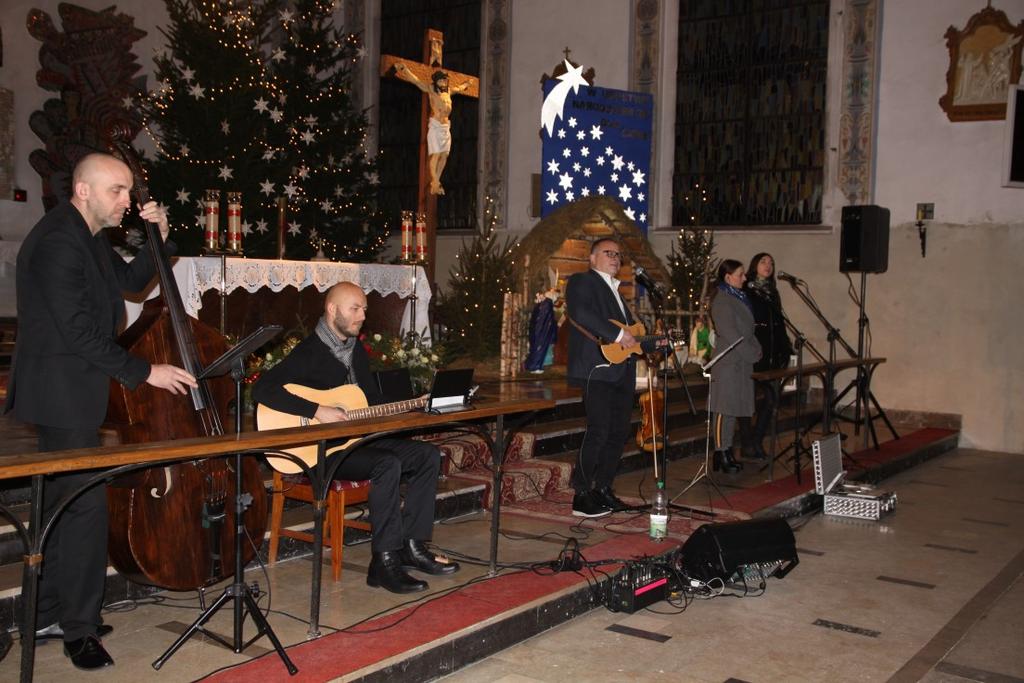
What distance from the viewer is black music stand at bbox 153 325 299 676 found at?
340 centimetres

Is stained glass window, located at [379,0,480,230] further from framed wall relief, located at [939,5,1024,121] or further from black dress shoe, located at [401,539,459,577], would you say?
black dress shoe, located at [401,539,459,577]


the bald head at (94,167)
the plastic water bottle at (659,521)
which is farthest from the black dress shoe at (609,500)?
the bald head at (94,167)

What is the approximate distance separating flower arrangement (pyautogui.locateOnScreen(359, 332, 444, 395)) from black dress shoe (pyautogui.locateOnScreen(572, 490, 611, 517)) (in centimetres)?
187

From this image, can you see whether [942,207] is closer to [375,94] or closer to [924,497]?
[924,497]

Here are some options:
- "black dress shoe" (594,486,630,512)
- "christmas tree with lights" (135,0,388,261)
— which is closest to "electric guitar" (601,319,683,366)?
"black dress shoe" (594,486,630,512)

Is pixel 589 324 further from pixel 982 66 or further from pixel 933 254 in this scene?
pixel 982 66

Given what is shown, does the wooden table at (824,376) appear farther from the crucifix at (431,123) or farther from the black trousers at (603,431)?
the crucifix at (431,123)

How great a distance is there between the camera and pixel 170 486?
3729mm

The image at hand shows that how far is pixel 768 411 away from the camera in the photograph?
8.50m

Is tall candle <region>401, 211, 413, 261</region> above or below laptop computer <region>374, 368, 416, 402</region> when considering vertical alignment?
above

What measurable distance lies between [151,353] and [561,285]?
7.37 meters

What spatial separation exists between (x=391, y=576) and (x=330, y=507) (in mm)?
528

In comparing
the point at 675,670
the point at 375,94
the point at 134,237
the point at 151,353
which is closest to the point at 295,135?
the point at 134,237

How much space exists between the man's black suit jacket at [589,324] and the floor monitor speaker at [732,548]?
4.28 ft
